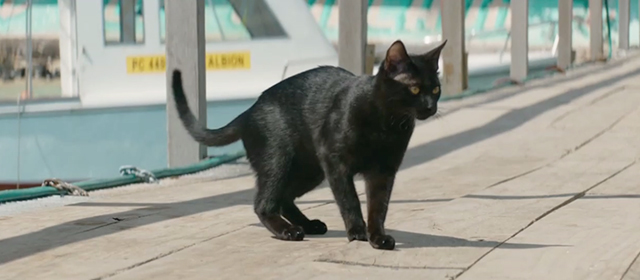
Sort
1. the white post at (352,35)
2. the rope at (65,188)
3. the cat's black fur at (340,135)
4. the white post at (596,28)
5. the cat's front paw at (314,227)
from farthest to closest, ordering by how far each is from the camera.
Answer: the white post at (596,28) < the white post at (352,35) < the rope at (65,188) < the cat's front paw at (314,227) < the cat's black fur at (340,135)

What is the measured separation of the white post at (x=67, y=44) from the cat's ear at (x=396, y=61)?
6960 millimetres

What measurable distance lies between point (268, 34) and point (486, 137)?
3.69 meters

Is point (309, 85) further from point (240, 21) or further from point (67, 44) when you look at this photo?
point (67, 44)

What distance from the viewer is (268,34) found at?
404 inches

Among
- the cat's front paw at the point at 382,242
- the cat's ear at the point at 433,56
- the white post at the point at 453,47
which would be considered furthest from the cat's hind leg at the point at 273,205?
Answer: the white post at the point at 453,47

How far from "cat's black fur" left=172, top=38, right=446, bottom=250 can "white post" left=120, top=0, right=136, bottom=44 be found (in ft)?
21.2

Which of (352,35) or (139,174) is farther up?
(352,35)

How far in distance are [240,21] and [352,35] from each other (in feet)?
9.24

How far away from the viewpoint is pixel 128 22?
10219 mm

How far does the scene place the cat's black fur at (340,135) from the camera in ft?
11.3

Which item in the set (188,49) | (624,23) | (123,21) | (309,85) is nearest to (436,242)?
(309,85)

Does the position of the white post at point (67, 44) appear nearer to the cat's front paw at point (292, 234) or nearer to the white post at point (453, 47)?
the white post at point (453, 47)

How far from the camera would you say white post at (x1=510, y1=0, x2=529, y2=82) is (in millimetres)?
12125

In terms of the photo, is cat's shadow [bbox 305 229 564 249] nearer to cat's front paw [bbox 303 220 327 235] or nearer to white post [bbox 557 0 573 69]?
cat's front paw [bbox 303 220 327 235]
